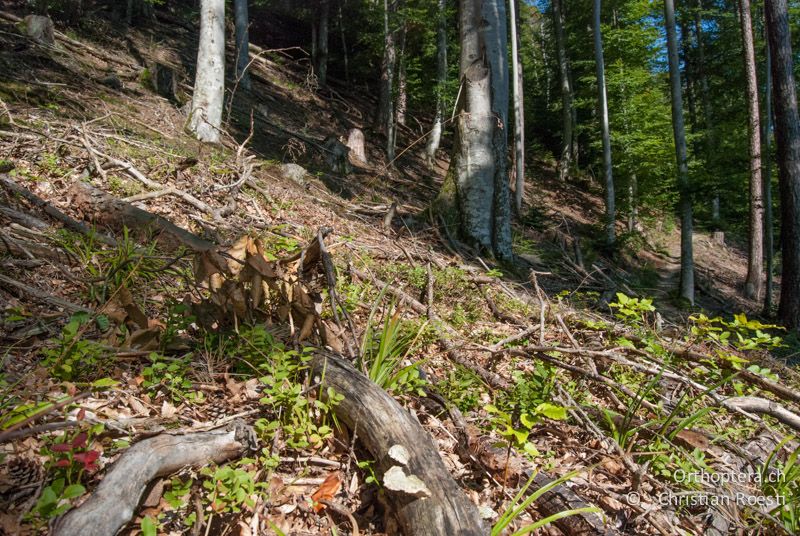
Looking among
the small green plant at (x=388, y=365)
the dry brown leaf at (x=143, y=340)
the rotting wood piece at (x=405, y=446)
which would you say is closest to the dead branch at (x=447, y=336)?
the small green plant at (x=388, y=365)

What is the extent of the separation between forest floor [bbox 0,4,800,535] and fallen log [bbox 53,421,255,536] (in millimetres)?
50

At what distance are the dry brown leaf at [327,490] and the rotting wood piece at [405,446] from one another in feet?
0.66

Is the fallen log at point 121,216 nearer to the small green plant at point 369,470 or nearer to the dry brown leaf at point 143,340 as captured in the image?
the dry brown leaf at point 143,340

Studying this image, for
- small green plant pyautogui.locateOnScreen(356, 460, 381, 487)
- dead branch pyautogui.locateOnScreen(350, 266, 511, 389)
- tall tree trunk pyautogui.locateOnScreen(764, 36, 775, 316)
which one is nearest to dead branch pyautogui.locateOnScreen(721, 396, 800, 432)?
dead branch pyautogui.locateOnScreen(350, 266, 511, 389)

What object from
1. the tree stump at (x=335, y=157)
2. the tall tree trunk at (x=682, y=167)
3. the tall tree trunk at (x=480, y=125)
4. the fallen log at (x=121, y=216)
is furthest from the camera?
the tall tree trunk at (x=682, y=167)

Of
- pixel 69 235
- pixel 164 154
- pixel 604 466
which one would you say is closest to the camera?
pixel 604 466

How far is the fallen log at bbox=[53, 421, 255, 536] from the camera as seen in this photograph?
1.45 m

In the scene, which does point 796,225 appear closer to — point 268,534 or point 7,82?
point 268,534

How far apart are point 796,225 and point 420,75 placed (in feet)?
52.4

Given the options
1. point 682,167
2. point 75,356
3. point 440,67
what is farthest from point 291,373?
point 440,67

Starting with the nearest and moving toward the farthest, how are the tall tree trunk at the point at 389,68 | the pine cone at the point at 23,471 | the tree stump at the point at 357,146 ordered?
the pine cone at the point at 23,471, the tree stump at the point at 357,146, the tall tree trunk at the point at 389,68

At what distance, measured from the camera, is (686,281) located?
11203mm

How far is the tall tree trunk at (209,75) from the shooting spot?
7.39 meters

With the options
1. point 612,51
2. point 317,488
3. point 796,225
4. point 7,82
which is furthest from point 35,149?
point 612,51
